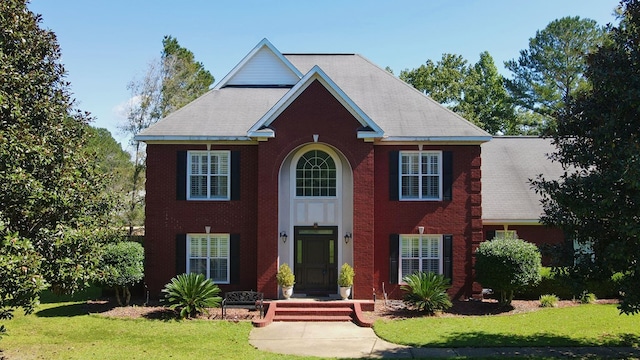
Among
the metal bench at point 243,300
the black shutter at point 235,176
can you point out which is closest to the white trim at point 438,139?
the black shutter at point 235,176

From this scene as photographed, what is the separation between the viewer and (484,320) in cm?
1593

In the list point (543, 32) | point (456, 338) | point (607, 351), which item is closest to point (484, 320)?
point (456, 338)

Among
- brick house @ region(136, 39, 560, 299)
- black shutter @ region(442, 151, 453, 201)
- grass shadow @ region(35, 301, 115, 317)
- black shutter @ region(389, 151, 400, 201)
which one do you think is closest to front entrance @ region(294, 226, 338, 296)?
brick house @ region(136, 39, 560, 299)

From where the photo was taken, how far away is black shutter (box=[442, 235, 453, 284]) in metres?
19.0

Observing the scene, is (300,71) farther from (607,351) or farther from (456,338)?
(607,351)

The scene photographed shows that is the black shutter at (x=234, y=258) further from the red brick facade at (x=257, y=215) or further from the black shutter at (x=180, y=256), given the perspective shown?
the black shutter at (x=180, y=256)

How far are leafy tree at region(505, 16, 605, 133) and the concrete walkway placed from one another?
34.8 m

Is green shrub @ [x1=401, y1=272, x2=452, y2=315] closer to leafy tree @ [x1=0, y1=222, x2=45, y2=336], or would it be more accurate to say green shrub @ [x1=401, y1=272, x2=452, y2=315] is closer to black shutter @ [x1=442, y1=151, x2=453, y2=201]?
black shutter @ [x1=442, y1=151, x2=453, y2=201]

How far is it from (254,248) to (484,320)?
28.1ft

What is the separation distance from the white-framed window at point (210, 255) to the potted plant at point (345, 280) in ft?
14.8

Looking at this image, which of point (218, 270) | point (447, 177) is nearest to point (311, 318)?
point (218, 270)

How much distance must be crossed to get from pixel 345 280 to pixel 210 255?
17.7 feet

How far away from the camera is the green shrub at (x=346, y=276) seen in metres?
17.8

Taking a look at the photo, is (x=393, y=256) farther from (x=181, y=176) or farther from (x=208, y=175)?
(x=181, y=176)
